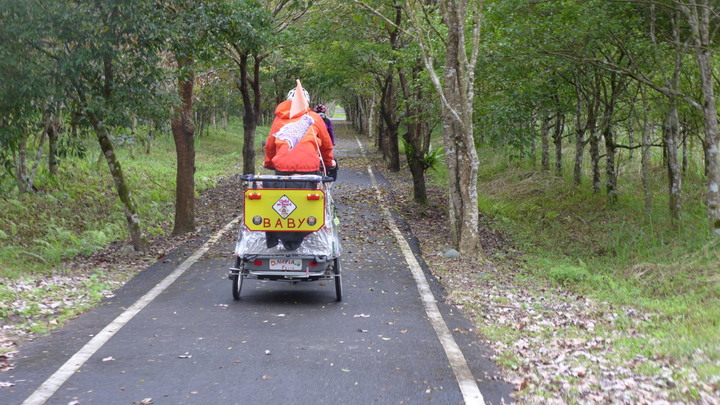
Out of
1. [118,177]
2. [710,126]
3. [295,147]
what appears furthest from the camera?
[118,177]

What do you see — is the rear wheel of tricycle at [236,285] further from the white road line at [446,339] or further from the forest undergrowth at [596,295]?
the forest undergrowth at [596,295]

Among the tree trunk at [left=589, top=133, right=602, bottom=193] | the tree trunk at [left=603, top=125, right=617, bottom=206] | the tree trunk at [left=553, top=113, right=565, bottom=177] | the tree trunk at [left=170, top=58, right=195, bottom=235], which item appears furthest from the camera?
the tree trunk at [left=553, top=113, right=565, bottom=177]

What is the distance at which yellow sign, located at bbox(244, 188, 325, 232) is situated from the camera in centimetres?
798

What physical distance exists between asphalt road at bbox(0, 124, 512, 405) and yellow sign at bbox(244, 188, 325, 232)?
108 centimetres

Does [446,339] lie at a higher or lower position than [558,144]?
lower

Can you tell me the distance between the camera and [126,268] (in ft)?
35.7

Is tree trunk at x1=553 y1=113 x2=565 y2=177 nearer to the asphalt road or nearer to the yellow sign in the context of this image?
the asphalt road

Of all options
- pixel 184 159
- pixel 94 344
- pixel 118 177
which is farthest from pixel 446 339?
pixel 184 159

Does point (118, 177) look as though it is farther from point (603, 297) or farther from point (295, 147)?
point (603, 297)

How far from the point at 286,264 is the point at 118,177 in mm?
5077

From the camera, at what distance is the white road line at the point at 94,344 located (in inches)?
201

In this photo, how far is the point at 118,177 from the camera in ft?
39.1

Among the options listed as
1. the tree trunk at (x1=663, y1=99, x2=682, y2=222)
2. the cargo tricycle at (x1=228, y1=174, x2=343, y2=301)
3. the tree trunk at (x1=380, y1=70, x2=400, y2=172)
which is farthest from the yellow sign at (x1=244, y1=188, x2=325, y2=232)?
the tree trunk at (x1=380, y1=70, x2=400, y2=172)

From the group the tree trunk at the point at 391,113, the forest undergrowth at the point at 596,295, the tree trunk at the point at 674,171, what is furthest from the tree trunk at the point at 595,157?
the tree trunk at the point at 391,113
